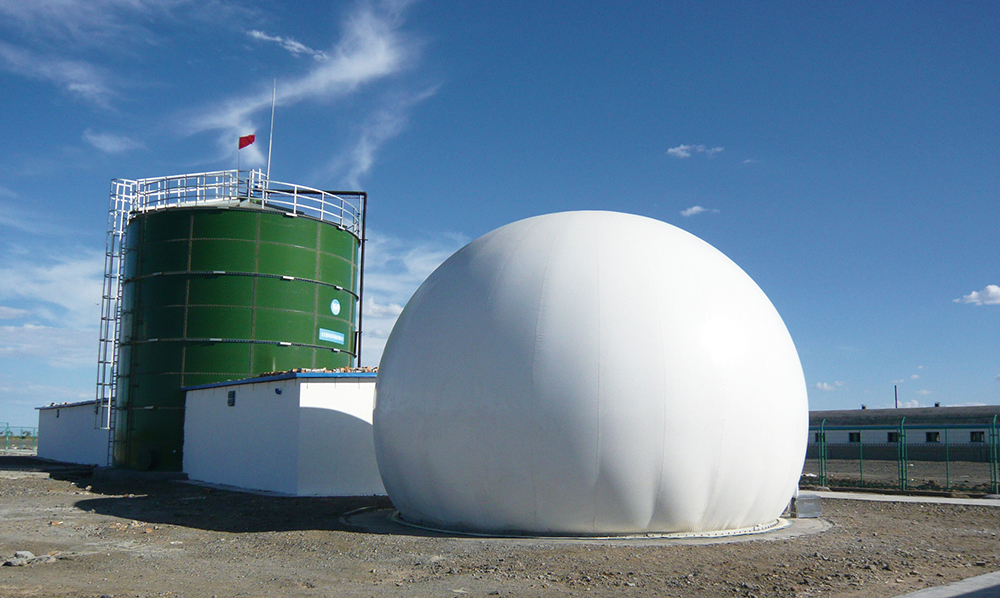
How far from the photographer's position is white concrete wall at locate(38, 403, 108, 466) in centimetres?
2952

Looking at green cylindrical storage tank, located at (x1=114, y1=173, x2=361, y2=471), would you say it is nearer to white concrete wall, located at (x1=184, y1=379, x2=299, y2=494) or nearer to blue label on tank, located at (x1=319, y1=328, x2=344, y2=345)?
blue label on tank, located at (x1=319, y1=328, x2=344, y2=345)

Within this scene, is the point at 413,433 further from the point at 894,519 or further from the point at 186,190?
the point at 186,190

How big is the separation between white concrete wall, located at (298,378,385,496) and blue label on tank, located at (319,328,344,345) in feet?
18.2

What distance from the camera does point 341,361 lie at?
914 inches

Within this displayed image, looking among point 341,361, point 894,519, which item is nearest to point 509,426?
point 894,519

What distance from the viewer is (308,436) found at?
54.2ft

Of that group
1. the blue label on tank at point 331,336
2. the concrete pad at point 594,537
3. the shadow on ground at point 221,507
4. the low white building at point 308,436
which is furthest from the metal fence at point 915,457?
the shadow on ground at point 221,507

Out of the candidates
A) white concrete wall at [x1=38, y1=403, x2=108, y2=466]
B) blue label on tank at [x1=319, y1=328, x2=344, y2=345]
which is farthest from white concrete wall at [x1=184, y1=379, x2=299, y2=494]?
white concrete wall at [x1=38, y1=403, x2=108, y2=466]

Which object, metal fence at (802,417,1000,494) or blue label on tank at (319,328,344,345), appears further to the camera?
metal fence at (802,417,1000,494)

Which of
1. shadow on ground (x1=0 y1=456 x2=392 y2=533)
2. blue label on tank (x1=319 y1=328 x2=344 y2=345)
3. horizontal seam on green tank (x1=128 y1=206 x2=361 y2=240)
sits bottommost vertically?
shadow on ground (x1=0 y1=456 x2=392 y2=533)

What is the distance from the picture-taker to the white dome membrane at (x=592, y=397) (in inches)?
378

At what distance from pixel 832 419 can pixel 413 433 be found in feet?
127

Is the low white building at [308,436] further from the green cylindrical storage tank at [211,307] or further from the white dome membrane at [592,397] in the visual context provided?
the white dome membrane at [592,397]

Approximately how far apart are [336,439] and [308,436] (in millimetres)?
623
